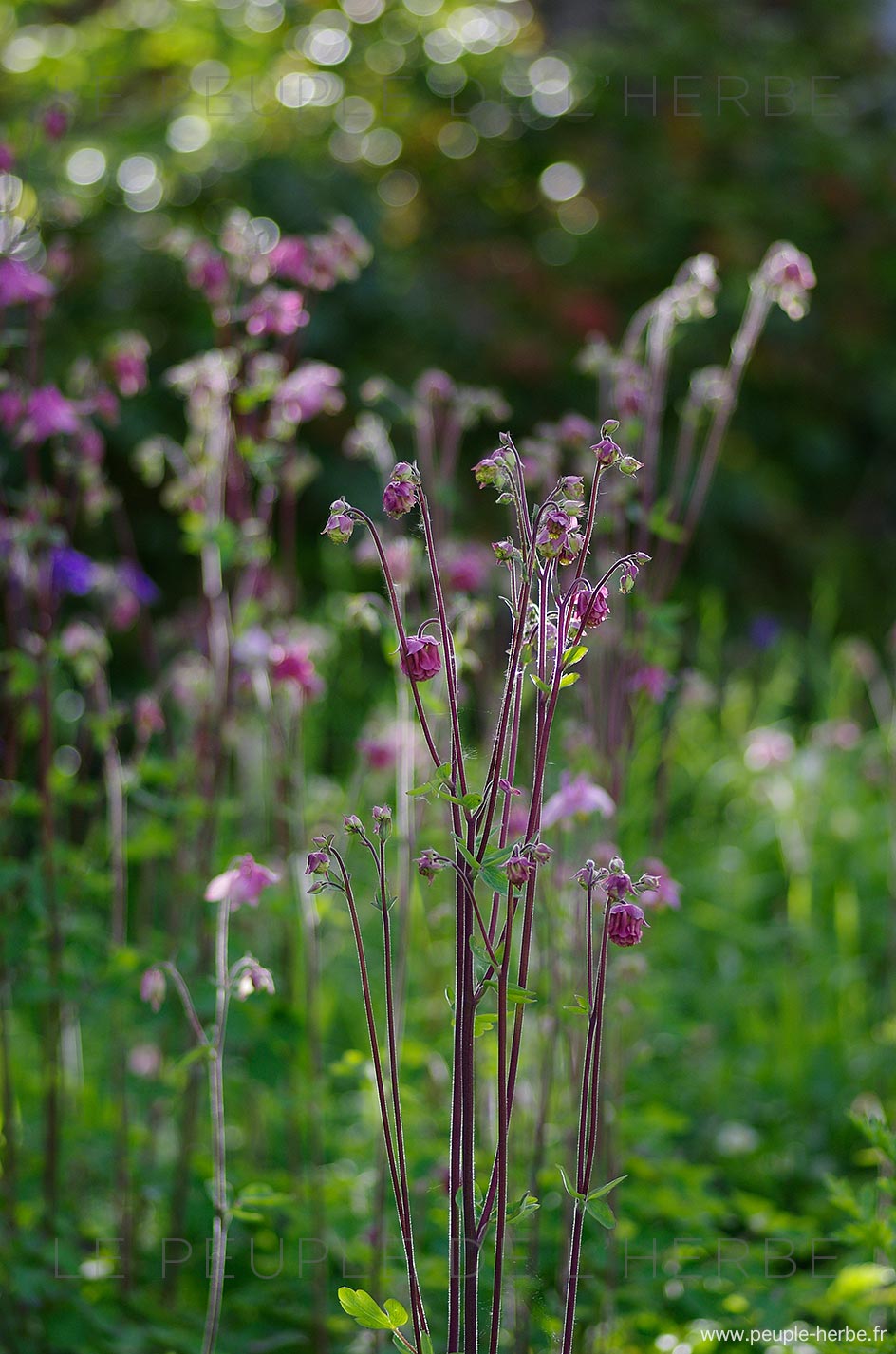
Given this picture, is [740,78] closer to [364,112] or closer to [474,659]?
[364,112]

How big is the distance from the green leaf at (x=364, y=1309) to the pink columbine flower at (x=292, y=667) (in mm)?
930

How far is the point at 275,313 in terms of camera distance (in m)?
1.88

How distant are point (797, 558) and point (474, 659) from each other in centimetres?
480

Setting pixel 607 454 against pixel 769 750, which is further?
pixel 769 750

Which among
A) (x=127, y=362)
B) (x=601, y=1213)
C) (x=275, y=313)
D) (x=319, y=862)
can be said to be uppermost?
(x=275, y=313)

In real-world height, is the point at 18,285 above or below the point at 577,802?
above

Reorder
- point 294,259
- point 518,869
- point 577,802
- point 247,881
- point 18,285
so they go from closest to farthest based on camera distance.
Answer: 1. point 518,869
2. point 247,881
3. point 577,802
4. point 18,285
5. point 294,259

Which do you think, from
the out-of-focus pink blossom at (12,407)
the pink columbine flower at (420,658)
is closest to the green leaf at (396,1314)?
the pink columbine flower at (420,658)

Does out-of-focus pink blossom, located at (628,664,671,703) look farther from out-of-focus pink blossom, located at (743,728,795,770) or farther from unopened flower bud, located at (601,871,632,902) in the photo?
out-of-focus pink blossom, located at (743,728,795,770)

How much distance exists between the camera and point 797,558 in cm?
610

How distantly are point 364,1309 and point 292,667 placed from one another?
96cm

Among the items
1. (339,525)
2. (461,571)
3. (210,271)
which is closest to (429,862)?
(339,525)

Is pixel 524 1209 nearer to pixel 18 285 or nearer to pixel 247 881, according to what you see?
pixel 247 881

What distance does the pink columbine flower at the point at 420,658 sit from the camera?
3.71 ft
